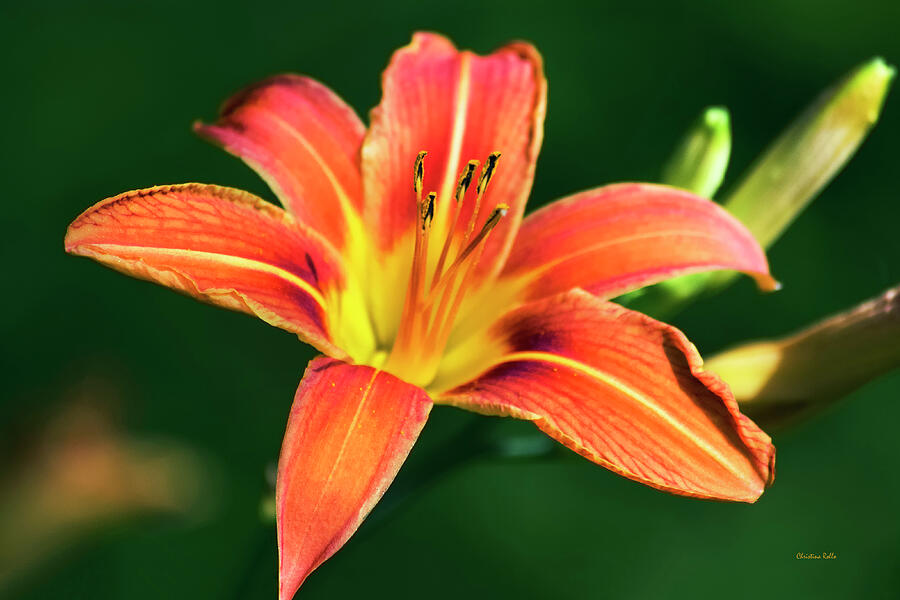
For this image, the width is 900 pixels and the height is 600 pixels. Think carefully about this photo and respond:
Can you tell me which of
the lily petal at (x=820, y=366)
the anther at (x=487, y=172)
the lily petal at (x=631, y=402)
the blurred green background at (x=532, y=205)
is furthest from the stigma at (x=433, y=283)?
the blurred green background at (x=532, y=205)

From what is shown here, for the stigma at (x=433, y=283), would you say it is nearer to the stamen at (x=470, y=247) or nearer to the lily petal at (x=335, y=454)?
the stamen at (x=470, y=247)

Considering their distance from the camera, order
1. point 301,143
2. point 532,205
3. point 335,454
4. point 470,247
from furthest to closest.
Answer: point 532,205, point 301,143, point 470,247, point 335,454

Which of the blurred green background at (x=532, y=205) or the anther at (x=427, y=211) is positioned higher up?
the anther at (x=427, y=211)

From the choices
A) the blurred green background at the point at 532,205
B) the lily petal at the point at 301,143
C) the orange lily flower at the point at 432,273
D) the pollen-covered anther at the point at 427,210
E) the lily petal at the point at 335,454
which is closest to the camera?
the lily petal at the point at 335,454

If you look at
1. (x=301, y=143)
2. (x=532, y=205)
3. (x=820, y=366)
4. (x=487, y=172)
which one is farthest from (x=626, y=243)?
(x=532, y=205)

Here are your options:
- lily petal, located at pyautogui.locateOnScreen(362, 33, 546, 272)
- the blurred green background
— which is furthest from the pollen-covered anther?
the blurred green background

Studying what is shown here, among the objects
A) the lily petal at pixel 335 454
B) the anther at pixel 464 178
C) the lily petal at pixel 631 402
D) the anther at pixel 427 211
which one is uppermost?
the anther at pixel 464 178

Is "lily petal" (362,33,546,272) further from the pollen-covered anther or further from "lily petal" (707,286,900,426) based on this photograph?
"lily petal" (707,286,900,426)

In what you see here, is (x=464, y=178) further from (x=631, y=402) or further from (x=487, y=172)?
(x=631, y=402)
